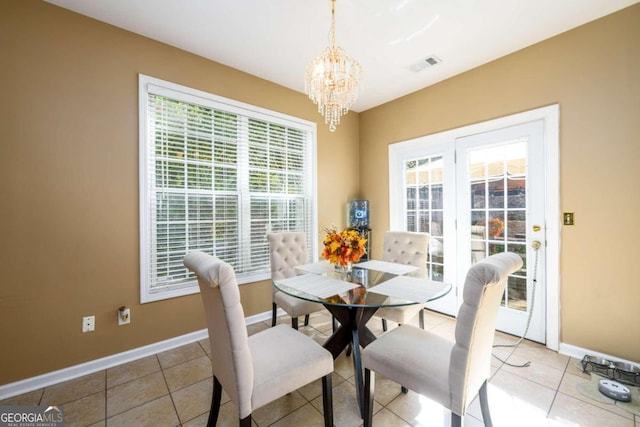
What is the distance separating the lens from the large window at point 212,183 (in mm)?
2438

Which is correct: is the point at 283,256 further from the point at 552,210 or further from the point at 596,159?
the point at 596,159

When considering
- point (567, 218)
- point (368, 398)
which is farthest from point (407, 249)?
point (368, 398)

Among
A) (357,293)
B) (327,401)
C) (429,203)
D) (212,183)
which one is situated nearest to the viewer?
(327,401)

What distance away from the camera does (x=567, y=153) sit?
7.69 ft

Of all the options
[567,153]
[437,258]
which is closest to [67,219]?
[437,258]

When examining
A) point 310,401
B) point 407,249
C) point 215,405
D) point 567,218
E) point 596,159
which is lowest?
point 310,401

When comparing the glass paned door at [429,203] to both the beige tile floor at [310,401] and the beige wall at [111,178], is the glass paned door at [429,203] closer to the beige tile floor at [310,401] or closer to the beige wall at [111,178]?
Result: the beige wall at [111,178]

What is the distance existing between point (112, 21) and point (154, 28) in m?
0.30

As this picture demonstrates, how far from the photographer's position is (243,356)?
47.1 inches

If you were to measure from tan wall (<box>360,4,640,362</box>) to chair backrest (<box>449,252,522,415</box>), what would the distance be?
1.61 m

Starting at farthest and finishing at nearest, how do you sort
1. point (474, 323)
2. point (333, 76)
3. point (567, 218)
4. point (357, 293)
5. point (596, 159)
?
point (567, 218)
point (596, 159)
point (333, 76)
point (357, 293)
point (474, 323)

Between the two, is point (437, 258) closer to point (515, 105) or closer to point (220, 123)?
point (515, 105)

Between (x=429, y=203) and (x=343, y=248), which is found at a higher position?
(x=429, y=203)

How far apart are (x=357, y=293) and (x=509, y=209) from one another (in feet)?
6.68
